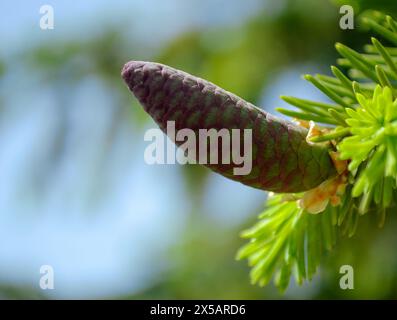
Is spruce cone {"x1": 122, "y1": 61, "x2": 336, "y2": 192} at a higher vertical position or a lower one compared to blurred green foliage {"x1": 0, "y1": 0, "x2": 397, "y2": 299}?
lower

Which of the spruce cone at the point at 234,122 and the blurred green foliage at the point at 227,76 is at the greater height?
the blurred green foliage at the point at 227,76

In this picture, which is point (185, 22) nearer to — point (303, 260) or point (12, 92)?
point (12, 92)

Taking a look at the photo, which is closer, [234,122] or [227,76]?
[234,122]

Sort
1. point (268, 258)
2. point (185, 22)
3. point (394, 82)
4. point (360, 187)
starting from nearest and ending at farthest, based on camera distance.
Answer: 1. point (360, 187)
2. point (394, 82)
3. point (268, 258)
4. point (185, 22)

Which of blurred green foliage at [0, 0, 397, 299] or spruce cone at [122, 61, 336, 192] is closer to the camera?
spruce cone at [122, 61, 336, 192]

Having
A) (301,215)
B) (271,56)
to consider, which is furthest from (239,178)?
(271,56)

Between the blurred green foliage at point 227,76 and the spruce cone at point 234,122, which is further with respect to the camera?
the blurred green foliage at point 227,76

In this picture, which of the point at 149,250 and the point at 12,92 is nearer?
the point at 12,92

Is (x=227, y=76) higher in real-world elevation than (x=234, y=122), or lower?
higher
